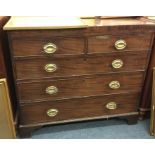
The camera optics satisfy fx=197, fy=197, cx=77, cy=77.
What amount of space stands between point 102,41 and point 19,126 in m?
0.76

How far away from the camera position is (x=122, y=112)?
139 cm

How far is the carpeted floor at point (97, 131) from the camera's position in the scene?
136 cm

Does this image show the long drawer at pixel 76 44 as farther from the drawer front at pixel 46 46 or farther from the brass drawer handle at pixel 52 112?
the brass drawer handle at pixel 52 112

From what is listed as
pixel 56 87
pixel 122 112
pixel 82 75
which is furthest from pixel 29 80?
pixel 122 112

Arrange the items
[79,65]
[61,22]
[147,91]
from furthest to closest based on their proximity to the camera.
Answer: [147,91], [79,65], [61,22]

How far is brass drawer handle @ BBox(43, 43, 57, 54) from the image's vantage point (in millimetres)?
1022

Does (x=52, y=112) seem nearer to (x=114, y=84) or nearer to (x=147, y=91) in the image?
(x=114, y=84)

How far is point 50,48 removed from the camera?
1.03 metres

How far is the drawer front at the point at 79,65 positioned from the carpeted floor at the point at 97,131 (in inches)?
18.4

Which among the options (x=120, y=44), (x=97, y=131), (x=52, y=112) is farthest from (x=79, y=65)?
(x=97, y=131)

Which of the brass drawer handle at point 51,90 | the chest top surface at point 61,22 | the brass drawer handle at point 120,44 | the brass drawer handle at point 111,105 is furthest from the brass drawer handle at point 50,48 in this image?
the brass drawer handle at point 111,105

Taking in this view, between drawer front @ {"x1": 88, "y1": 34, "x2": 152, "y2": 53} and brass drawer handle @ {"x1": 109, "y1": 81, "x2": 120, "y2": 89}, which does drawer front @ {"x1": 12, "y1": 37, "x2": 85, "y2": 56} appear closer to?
drawer front @ {"x1": 88, "y1": 34, "x2": 152, "y2": 53}

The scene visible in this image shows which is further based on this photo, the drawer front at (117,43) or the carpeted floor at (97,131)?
the carpeted floor at (97,131)

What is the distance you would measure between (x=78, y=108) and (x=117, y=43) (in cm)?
49
